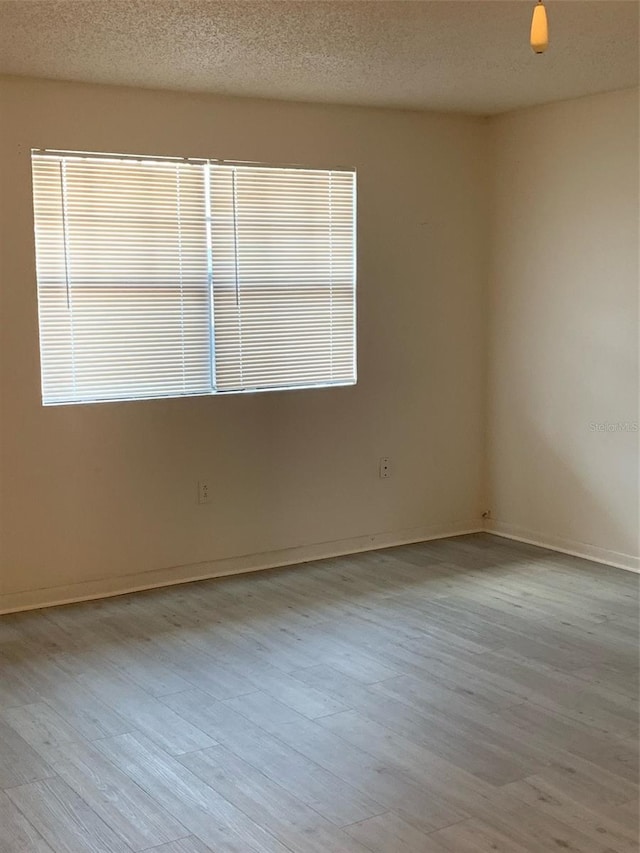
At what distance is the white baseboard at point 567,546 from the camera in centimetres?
504

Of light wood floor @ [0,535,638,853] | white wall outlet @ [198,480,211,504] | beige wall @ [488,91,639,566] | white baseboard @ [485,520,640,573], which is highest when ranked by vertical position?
beige wall @ [488,91,639,566]

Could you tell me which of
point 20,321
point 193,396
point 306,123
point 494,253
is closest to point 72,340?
point 20,321

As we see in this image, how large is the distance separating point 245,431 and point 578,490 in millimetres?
1925

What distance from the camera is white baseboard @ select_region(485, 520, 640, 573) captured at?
16.5ft

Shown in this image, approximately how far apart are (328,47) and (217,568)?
8.71 feet

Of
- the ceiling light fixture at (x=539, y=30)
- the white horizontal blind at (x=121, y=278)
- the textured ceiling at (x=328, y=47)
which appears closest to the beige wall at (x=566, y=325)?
the textured ceiling at (x=328, y=47)

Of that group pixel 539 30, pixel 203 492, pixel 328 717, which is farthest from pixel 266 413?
pixel 539 30

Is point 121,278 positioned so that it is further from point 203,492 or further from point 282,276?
point 203,492

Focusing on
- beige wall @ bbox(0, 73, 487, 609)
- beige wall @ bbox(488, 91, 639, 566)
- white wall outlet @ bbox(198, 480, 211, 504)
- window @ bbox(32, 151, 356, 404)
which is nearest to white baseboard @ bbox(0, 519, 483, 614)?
beige wall @ bbox(0, 73, 487, 609)

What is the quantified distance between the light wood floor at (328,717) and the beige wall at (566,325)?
1.90 feet

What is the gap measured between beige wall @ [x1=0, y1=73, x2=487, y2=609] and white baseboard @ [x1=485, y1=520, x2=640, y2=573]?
8.6 inches

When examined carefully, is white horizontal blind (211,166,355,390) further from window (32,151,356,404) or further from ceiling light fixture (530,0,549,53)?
ceiling light fixture (530,0,549,53)

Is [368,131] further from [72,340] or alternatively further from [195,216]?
[72,340]

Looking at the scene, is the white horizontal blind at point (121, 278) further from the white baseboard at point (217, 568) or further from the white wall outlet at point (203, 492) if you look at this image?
the white baseboard at point (217, 568)
